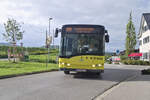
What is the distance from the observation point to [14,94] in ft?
23.2

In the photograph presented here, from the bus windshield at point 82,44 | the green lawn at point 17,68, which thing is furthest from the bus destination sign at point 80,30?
the green lawn at point 17,68

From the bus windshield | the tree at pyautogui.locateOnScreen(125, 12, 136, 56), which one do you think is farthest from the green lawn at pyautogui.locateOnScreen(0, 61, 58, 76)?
the tree at pyautogui.locateOnScreen(125, 12, 136, 56)

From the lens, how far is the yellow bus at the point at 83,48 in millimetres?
11672

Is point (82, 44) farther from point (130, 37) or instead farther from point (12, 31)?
point (130, 37)

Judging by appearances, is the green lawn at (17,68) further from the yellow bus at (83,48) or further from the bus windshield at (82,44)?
the bus windshield at (82,44)

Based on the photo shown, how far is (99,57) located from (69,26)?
9.02ft

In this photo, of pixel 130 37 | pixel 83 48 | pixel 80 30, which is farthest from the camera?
pixel 130 37

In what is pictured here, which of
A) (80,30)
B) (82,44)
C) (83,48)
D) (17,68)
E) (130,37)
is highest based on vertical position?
(130,37)

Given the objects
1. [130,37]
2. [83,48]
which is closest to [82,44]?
[83,48]

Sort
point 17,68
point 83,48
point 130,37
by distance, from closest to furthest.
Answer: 1. point 83,48
2. point 17,68
3. point 130,37

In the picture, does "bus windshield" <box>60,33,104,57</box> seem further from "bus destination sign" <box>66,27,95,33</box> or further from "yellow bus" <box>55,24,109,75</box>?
"bus destination sign" <box>66,27,95,33</box>

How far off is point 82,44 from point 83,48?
26 cm

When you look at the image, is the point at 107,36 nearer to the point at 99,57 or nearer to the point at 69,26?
the point at 99,57

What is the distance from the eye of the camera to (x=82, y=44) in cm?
1180
